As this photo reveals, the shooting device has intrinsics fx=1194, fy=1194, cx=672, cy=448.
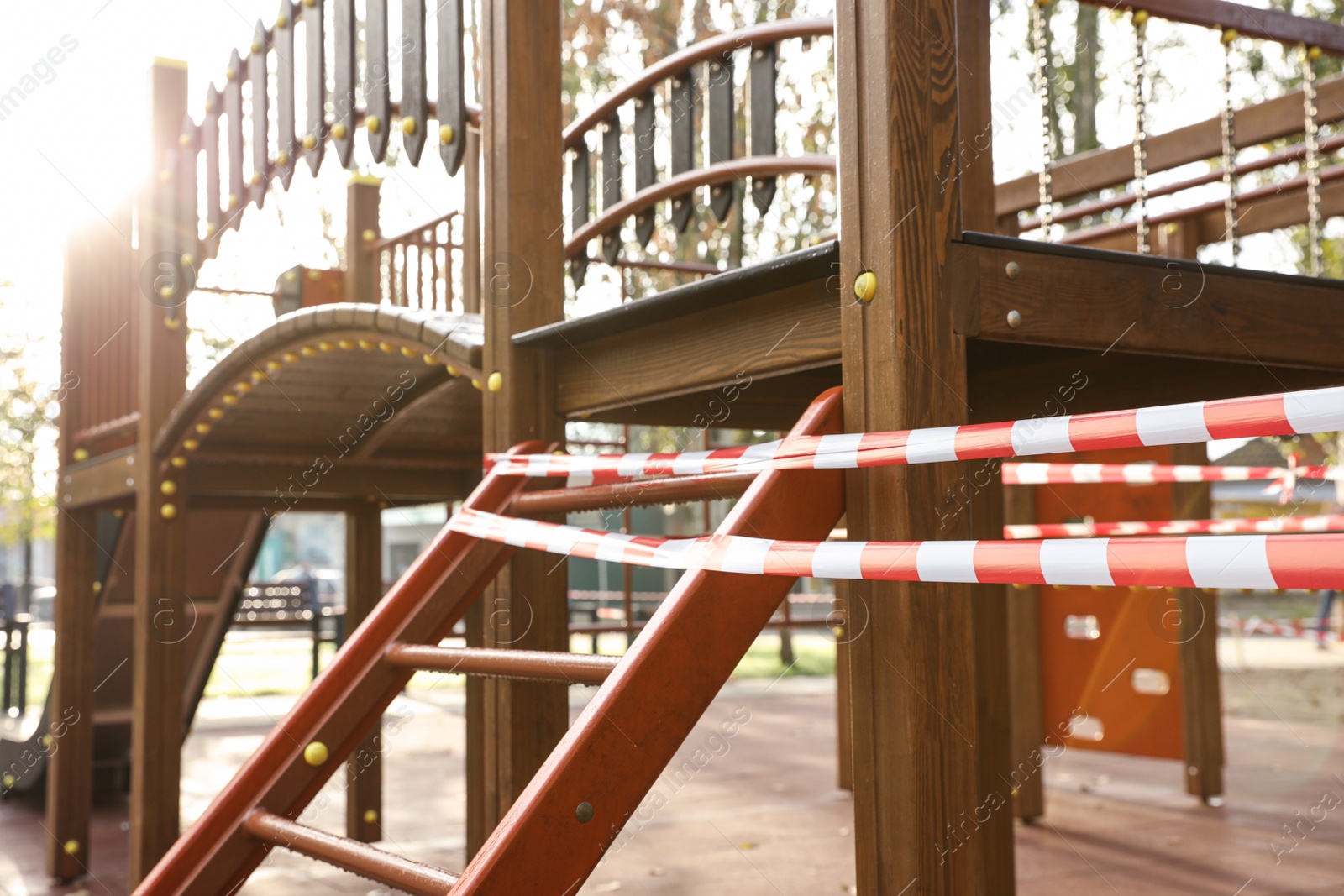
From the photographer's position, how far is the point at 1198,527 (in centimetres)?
448

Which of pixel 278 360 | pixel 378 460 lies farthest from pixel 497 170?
pixel 378 460

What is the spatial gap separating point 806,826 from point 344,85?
3707 millimetres

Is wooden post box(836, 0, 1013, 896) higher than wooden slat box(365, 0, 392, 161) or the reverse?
the reverse

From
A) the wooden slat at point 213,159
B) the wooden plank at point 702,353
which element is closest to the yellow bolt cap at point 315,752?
the wooden plank at point 702,353

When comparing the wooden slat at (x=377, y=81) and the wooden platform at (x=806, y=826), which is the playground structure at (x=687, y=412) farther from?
the wooden platform at (x=806, y=826)

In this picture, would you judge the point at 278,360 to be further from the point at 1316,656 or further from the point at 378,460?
the point at 1316,656

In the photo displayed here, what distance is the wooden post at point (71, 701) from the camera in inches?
203

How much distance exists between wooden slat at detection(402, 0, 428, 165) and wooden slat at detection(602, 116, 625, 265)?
719mm

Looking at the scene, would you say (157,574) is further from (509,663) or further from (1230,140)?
(1230,140)

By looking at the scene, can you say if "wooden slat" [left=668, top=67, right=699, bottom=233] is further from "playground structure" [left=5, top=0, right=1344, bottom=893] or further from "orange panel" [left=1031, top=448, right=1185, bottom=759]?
"orange panel" [left=1031, top=448, right=1185, bottom=759]

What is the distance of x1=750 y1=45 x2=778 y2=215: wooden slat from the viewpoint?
319cm

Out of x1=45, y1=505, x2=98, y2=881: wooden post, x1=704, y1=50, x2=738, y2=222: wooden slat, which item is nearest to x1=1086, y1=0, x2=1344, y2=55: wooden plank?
x1=704, y1=50, x2=738, y2=222: wooden slat

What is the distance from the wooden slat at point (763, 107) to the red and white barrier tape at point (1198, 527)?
149 cm

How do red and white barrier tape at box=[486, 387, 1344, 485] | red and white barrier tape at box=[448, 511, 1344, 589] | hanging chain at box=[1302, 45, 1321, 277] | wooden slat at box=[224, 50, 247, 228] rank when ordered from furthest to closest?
wooden slat at box=[224, 50, 247, 228] < hanging chain at box=[1302, 45, 1321, 277] < red and white barrier tape at box=[486, 387, 1344, 485] < red and white barrier tape at box=[448, 511, 1344, 589]
